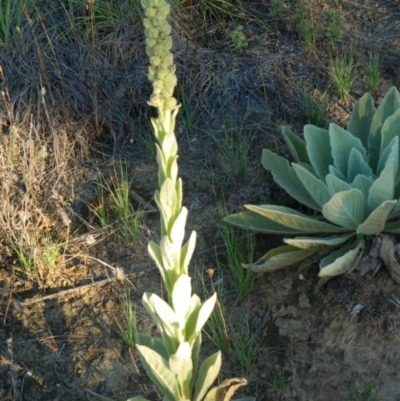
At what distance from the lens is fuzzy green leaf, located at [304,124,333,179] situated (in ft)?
11.9

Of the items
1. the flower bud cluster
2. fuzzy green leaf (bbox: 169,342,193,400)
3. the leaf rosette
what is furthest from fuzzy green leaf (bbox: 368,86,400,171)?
the flower bud cluster

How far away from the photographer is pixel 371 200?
330 centimetres

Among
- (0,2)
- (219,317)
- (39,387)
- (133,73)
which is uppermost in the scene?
(0,2)

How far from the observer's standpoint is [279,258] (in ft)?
10.9

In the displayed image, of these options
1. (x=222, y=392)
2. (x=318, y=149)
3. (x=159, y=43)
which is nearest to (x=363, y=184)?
(x=318, y=149)

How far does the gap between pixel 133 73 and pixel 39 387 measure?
78.2 inches

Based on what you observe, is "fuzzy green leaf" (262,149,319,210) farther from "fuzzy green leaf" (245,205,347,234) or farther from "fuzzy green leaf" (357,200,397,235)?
"fuzzy green leaf" (357,200,397,235)

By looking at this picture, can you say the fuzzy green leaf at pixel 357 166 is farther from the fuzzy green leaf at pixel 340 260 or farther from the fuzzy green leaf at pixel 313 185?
the fuzzy green leaf at pixel 340 260

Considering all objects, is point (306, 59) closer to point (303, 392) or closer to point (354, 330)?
point (354, 330)

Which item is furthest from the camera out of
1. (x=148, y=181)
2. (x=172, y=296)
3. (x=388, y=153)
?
(x=148, y=181)

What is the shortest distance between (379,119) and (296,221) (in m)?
0.70

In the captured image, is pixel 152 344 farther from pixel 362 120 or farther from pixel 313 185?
pixel 362 120

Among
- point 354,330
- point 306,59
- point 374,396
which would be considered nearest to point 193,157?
point 306,59

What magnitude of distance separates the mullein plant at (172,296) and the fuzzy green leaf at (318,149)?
125 cm
